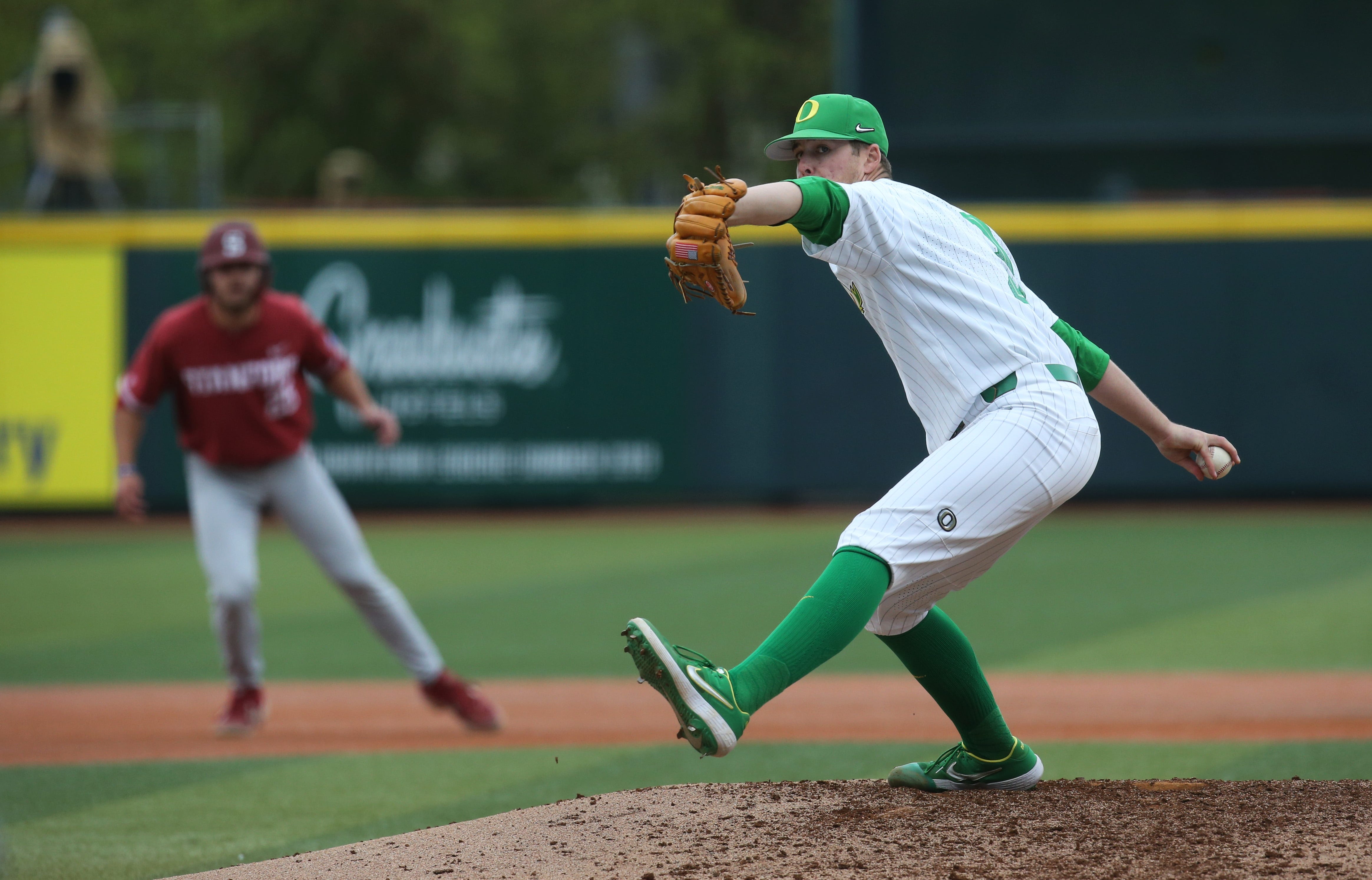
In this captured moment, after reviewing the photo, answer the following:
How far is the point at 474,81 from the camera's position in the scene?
2908 centimetres

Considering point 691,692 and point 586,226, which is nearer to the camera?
point 691,692

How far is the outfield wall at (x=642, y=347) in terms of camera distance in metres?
13.6

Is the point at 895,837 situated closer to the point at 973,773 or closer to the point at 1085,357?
the point at 973,773

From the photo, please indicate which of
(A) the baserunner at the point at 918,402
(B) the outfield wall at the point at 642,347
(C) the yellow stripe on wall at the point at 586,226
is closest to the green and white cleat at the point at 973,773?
(A) the baserunner at the point at 918,402

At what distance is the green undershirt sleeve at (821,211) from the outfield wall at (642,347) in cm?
1035

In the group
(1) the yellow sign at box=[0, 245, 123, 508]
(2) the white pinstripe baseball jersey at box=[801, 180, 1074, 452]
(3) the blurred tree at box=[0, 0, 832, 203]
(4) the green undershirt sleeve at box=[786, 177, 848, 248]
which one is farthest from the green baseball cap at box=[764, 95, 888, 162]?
(3) the blurred tree at box=[0, 0, 832, 203]

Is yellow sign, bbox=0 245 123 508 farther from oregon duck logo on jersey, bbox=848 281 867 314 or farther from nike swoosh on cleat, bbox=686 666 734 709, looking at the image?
nike swoosh on cleat, bbox=686 666 734 709

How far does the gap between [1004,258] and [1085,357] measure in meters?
0.35

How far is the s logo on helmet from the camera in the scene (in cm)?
605

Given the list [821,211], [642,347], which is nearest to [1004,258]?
[821,211]

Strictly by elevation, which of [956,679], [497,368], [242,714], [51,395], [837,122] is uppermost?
[497,368]

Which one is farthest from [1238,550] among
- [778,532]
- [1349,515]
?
[778,532]

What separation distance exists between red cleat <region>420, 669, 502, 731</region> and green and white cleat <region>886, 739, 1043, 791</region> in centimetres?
243

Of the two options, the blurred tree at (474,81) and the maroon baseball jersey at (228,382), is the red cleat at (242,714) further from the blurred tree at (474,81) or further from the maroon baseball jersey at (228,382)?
the blurred tree at (474,81)
